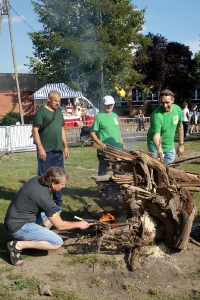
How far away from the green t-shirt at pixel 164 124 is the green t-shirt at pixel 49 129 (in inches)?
59.6

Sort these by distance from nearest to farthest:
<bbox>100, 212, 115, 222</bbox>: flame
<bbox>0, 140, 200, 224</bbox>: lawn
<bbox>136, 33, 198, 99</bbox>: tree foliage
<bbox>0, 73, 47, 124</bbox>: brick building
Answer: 1. <bbox>100, 212, 115, 222</bbox>: flame
2. <bbox>0, 140, 200, 224</bbox>: lawn
3. <bbox>136, 33, 198, 99</bbox>: tree foliage
4. <bbox>0, 73, 47, 124</bbox>: brick building

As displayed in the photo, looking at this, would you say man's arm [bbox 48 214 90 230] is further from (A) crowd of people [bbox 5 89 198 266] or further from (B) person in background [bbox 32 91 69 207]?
(B) person in background [bbox 32 91 69 207]

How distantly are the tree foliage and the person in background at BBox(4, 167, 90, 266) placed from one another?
2962cm

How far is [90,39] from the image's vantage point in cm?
1559

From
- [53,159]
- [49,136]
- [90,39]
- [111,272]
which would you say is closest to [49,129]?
[49,136]

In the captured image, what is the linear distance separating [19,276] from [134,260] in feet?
3.99

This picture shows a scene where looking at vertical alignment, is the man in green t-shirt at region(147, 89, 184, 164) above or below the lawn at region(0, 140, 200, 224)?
above

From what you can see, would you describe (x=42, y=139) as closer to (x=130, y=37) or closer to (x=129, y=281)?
(x=129, y=281)

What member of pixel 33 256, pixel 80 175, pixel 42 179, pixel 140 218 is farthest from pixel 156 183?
pixel 80 175

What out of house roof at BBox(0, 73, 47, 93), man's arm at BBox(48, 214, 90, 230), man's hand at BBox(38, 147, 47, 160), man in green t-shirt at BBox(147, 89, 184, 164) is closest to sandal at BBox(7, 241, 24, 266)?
man's arm at BBox(48, 214, 90, 230)

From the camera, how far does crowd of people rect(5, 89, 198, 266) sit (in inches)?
185

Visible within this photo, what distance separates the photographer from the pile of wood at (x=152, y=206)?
4.54m

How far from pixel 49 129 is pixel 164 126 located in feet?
6.02

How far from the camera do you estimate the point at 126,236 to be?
4684 mm
